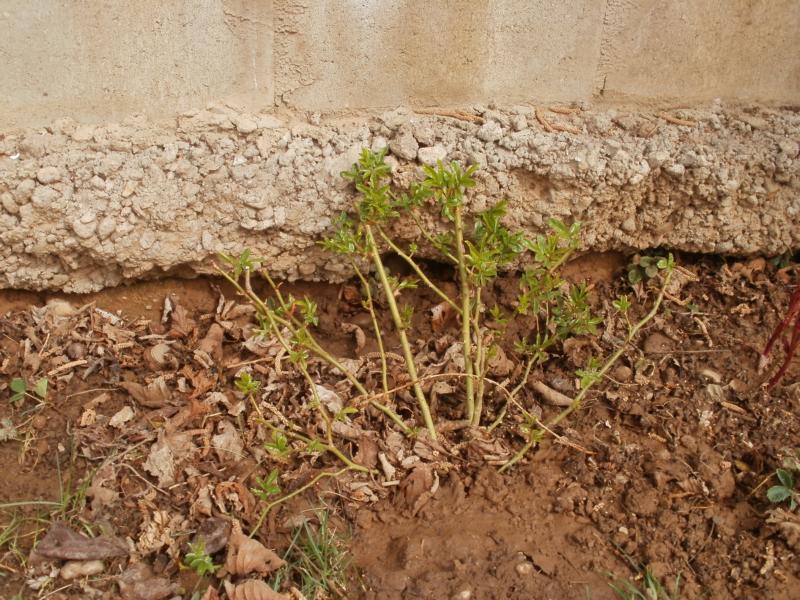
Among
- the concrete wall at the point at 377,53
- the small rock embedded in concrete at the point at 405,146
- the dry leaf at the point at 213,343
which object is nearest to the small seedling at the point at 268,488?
the dry leaf at the point at 213,343

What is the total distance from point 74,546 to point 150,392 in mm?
591

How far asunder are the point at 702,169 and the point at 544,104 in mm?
605

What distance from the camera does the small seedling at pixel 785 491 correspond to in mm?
2428

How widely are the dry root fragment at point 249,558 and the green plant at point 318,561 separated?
4 centimetres

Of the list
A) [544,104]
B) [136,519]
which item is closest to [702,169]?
[544,104]

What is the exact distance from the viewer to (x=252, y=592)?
2.25 metres

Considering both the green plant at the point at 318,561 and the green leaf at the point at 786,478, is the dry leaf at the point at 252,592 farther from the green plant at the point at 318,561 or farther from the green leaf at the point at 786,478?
the green leaf at the point at 786,478

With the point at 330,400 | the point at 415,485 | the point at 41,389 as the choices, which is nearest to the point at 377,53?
the point at 330,400

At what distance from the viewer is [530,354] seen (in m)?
2.81

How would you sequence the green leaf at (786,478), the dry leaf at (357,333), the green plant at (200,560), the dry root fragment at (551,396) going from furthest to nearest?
1. the dry leaf at (357,333)
2. the dry root fragment at (551,396)
3. the green leaf at (786,478)
4. the green plant at (200,560)

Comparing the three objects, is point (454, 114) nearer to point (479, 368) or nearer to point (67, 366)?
point (479, 368)

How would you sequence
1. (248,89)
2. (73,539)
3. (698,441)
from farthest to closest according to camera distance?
(248,89)
(698,441)
(73,539)

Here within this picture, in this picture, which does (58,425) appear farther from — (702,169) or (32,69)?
(702,169)

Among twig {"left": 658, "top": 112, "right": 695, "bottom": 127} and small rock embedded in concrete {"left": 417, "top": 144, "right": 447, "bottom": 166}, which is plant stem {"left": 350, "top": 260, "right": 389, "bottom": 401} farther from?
twig {"left": 658, "top": 112, "right": 695, "bottom": 127}
